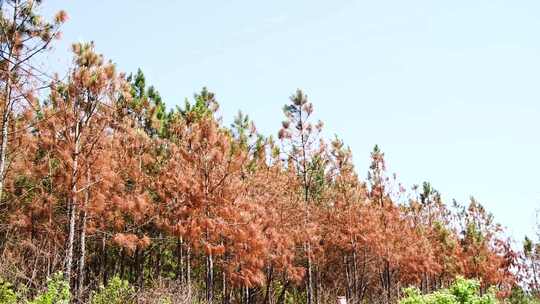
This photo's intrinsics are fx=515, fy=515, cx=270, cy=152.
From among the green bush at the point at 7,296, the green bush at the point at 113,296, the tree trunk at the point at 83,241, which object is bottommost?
the green bush at the point at 113,296

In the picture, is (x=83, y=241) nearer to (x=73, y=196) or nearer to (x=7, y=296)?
(x=73, y=196)

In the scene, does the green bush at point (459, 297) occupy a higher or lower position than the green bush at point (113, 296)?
higher

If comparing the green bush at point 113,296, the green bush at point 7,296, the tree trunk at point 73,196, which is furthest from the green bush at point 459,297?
the tree trunk at point 73,196

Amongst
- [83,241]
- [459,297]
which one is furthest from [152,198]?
[459,297]

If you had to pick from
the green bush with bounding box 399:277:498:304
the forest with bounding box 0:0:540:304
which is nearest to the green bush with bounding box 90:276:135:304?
the forest with bounding box 0:0:540:304

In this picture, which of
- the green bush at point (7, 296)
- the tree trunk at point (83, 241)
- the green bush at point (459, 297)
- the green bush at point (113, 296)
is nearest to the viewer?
the green bush at point (459, 297)

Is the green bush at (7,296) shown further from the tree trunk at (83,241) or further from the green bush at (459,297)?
the green bush at (459,297)

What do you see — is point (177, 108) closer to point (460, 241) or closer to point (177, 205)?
point (177, 205)

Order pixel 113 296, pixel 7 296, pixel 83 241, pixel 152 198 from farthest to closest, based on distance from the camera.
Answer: pixel 152 198
pixel 83 241
pixel 113 296
pixel 7 296

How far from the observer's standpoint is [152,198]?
62.8 feet

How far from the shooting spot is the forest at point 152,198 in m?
14.1

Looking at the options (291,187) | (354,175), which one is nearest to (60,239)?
(291,187)

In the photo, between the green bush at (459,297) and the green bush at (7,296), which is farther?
the green bush at (7,296)

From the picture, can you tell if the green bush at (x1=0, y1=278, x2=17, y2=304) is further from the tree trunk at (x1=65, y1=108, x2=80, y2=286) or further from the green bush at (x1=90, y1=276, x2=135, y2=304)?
the green bush at (x1=90, y1=276, x2=135, y2=304)
